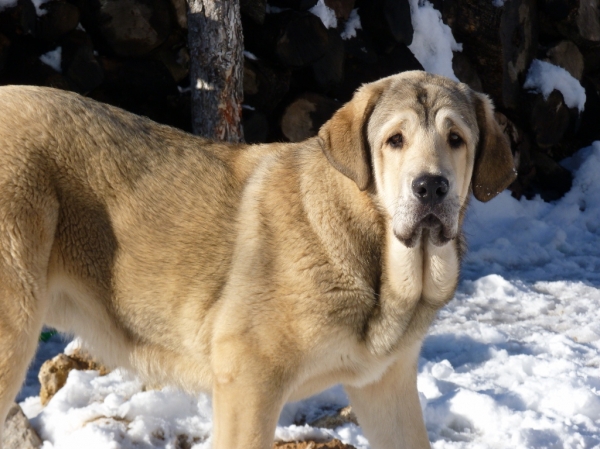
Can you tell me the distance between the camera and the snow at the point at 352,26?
23.2ft

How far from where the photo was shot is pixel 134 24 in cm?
542

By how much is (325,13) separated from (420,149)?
4.09m

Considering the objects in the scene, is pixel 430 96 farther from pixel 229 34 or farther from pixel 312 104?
pixel 312 104

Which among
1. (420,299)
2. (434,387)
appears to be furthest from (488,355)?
(420,299)

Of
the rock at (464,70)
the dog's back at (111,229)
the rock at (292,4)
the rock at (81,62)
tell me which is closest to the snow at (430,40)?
the rock at (464,70)

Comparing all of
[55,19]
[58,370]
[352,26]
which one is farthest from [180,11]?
[58,370]

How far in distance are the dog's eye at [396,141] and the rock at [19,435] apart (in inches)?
86.3

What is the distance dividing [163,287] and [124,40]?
9.53 feet

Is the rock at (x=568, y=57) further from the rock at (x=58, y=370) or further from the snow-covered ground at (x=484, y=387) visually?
the rock at (x=58, y=370)

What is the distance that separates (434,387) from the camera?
424cm

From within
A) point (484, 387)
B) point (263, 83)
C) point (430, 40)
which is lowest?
point (484, 387)

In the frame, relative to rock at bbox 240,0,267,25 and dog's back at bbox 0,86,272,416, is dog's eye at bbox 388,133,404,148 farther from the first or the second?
rock at bbox 240,0,267,25

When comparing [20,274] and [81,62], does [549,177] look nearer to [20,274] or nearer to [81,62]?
[81,62]

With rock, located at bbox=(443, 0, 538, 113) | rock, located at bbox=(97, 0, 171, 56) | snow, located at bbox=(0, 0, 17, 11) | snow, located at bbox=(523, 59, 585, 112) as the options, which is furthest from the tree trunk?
snow, located at bbox=(523, 59, 585, 112)
